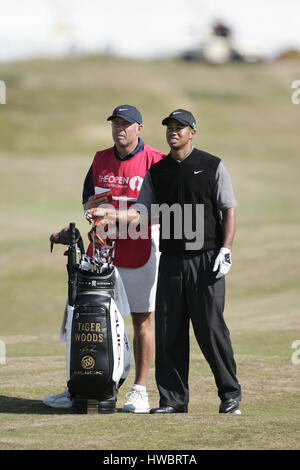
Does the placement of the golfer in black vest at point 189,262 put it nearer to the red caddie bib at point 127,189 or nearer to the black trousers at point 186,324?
the black trousers at point 186,324

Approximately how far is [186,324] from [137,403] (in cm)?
68

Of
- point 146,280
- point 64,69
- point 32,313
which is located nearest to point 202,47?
point 64,69

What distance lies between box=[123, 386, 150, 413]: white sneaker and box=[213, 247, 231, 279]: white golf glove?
1.12 meters

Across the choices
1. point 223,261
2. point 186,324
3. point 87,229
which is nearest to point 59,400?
point 186,324

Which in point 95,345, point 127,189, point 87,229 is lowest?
point 95,345

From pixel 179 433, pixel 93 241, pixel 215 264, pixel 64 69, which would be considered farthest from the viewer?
pixel 64 69

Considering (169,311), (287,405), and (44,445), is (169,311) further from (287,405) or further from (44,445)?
(44,445)

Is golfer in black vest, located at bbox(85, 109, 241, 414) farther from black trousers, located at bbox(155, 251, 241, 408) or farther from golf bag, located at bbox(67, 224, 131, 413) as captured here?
golf bag, located at bbox(67, 224, 131, 413)

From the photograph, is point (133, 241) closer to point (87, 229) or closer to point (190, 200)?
point (190, 200)

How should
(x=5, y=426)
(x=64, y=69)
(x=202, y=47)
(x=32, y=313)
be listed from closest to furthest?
(x=5, y=426) → (x=32, y=313) → (x=64, y=69) → (x=202, y=47)

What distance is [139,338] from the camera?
7223 millimetres

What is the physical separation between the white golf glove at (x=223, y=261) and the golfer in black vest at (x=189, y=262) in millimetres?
10

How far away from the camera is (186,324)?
6812 millimetres
